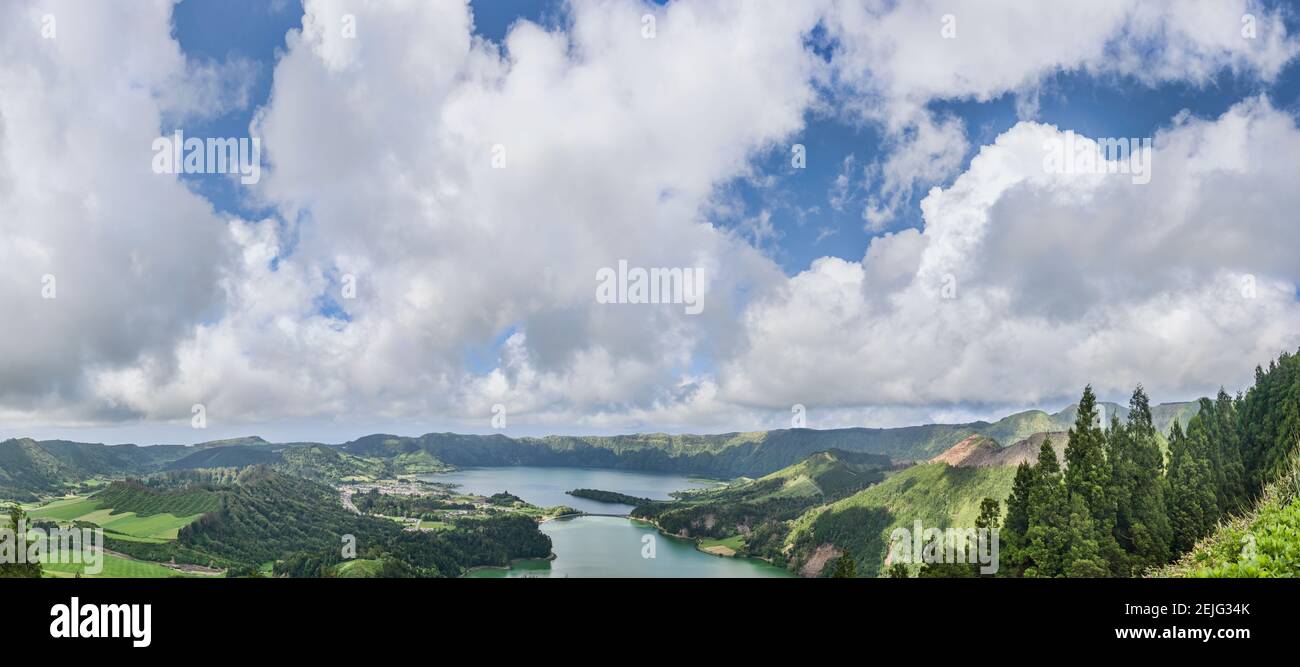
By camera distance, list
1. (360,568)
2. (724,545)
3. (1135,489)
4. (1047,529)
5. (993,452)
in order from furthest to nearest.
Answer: (724,545) < (993,452) < (360,568) < (1135,489) < (1047,529)

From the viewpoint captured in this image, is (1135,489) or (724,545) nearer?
(1135,489)

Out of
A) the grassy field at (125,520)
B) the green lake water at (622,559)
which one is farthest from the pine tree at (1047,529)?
the grassy field at (125,520)

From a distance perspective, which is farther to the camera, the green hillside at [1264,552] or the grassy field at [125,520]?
the grassy field at [125,520]

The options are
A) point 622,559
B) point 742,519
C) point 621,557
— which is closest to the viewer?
point 622,559

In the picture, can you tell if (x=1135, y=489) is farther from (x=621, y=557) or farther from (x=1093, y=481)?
(x=621, y=557)

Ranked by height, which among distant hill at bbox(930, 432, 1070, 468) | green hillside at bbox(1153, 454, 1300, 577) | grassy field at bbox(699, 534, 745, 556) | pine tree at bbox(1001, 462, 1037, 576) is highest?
green hillside at bbox(1153, 454, 1300, 577)

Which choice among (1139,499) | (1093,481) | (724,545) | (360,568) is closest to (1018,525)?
(1093,481)

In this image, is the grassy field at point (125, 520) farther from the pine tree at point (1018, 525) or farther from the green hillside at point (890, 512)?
the pine tree at point (1018, 525)

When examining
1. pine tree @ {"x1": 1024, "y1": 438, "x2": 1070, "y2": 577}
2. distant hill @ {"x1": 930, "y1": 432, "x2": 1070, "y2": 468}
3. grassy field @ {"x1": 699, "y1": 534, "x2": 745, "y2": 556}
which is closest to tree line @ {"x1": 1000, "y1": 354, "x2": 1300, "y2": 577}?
pine tree @ {"x1": 1024, "y1": 438, "x2": 1070, "y2": 577}

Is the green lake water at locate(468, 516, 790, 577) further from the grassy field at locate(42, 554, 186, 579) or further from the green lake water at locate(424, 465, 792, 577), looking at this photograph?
the grassy field at locate(42, 554, 186, 579)
